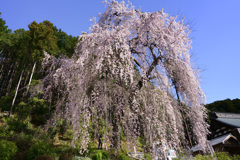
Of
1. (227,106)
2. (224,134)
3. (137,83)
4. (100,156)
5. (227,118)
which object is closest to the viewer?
(137,83)

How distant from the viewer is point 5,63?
64.0ft

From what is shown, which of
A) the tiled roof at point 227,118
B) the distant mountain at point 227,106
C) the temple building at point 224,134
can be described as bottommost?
the temple building at point 224,134

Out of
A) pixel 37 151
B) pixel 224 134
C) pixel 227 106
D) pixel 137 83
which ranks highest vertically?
pixel 227 106

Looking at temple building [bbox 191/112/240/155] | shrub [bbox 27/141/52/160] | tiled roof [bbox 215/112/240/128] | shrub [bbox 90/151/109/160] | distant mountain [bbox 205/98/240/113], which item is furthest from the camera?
distant mountain [bbox 205/98/240/113]

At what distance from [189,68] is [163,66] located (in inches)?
33.2

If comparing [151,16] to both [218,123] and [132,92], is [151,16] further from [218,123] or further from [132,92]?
[218,123]

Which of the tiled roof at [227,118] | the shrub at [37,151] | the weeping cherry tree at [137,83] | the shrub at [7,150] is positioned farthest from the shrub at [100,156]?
the tiled roof at [227,118]

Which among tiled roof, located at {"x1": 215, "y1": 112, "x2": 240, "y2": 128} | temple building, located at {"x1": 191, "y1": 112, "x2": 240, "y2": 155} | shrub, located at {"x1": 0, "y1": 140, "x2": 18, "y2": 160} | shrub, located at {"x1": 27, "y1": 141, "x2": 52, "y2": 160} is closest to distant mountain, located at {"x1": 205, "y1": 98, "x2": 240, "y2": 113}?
tiled roof, located at {"x1": 215, "y1": 112, "x2": 240, "y2": 128}

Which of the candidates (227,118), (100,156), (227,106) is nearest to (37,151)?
(100,156)

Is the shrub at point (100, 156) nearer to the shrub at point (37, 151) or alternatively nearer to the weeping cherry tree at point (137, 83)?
the weeping cherry tree at point (137, 83)

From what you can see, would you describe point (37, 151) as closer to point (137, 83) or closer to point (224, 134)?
point (137, 83)

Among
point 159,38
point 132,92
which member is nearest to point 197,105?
point 132,92

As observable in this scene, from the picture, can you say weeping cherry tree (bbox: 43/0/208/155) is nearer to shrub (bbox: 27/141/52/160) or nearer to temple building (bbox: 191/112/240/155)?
shrub (bbox: 27/141/52/160)

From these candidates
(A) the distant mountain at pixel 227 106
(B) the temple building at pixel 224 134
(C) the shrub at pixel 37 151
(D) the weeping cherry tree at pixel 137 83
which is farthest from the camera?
(A) the distant mountain at pixel 227 106
